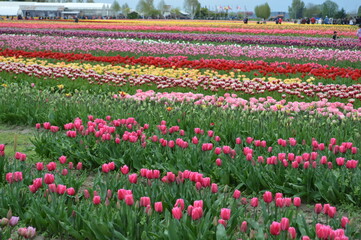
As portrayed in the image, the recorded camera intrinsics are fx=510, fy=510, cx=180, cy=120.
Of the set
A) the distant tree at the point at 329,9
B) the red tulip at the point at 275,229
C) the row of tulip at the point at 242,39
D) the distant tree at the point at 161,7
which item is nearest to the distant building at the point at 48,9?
the distant tree at the point at 161,7

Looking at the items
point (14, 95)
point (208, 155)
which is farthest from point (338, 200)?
point (14, 95)

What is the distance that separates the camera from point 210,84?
10117 mm

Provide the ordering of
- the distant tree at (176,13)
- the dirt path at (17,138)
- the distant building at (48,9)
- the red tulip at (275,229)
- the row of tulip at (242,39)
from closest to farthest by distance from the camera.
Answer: the red tulip at (275,229) → the dirt path at (17,138) → the row of tulip at (242,39) → the distant building at (48,9) → the distant tree at (176,13)

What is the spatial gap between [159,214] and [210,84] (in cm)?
681

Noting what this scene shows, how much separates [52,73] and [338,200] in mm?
8243

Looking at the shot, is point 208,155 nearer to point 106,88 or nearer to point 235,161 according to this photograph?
point 235,161

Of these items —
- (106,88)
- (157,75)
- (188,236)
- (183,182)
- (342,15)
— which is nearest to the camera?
(188,236)

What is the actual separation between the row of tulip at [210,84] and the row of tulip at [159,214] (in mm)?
3937

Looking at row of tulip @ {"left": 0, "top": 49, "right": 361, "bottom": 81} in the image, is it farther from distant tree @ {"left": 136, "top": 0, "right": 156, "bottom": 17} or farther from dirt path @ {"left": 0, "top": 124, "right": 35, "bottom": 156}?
distant tree @ {"left": 136, "top": 0, "right": 156, "bottom": 17}

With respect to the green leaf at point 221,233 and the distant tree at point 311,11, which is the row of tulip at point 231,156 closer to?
the green leaf at point 221,233

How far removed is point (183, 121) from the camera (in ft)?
20.8

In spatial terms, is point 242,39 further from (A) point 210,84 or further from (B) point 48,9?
(B) point 48,9

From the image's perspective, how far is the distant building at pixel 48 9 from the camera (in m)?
86.7

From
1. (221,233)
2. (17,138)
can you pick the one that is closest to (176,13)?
(17,138)
